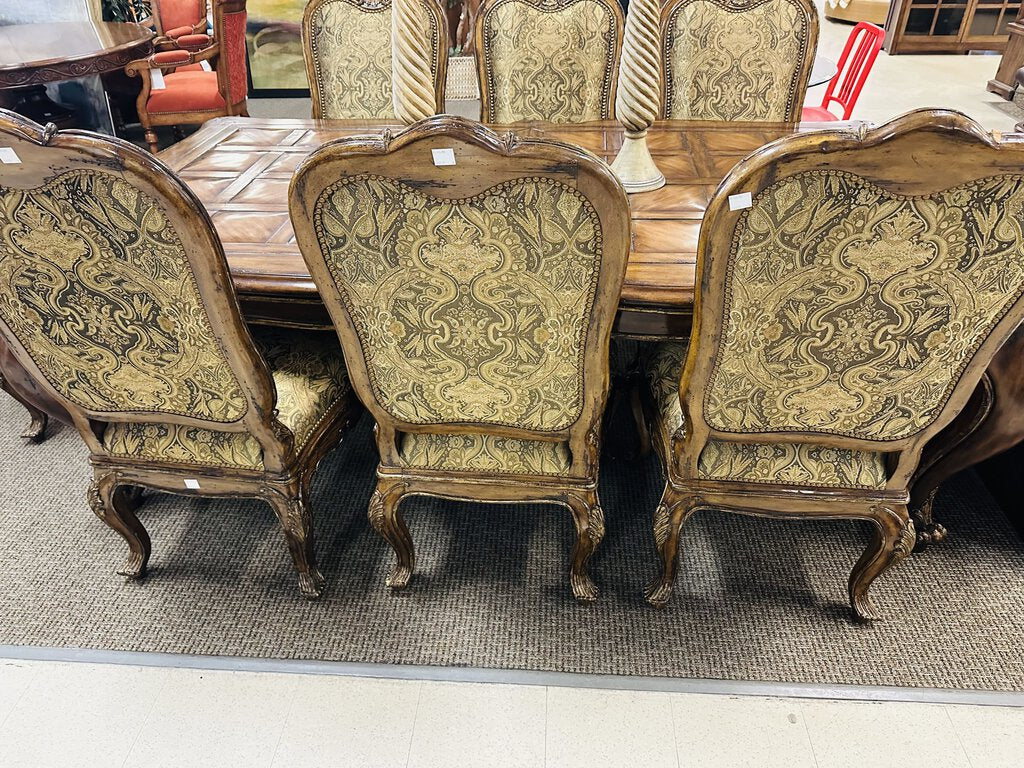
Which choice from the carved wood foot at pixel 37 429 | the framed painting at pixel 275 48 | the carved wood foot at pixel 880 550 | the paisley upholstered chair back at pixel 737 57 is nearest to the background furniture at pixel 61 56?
the framed painting at pixel 275 48

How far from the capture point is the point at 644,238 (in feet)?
4.00

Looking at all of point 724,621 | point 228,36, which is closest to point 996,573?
point 724,621

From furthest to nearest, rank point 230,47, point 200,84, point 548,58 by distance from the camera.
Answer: point 200,84 → point 230,47 → point 548,58

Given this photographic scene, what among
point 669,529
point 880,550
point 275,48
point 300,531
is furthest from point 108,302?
point 275,48

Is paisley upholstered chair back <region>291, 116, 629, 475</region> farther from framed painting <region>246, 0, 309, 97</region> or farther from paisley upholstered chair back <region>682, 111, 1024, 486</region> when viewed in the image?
framed painting <region>246, 0, 309, 97</region>

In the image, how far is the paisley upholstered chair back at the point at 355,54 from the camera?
192 cm

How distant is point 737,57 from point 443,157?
1480mm

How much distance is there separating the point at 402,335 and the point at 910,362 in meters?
0.73

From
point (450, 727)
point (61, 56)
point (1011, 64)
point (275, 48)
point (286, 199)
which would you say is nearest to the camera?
point (450, 727)

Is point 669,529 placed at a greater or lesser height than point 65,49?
lesser

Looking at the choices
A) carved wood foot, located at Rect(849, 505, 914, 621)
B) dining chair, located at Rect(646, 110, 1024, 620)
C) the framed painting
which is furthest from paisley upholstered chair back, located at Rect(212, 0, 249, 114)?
carved wood foot, located at Rect(849, 505, 914, 621)

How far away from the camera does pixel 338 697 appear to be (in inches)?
47.3

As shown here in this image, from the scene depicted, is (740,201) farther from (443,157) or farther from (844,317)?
(443,157)

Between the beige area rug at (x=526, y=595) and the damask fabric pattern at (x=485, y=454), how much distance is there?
13.8 inches
